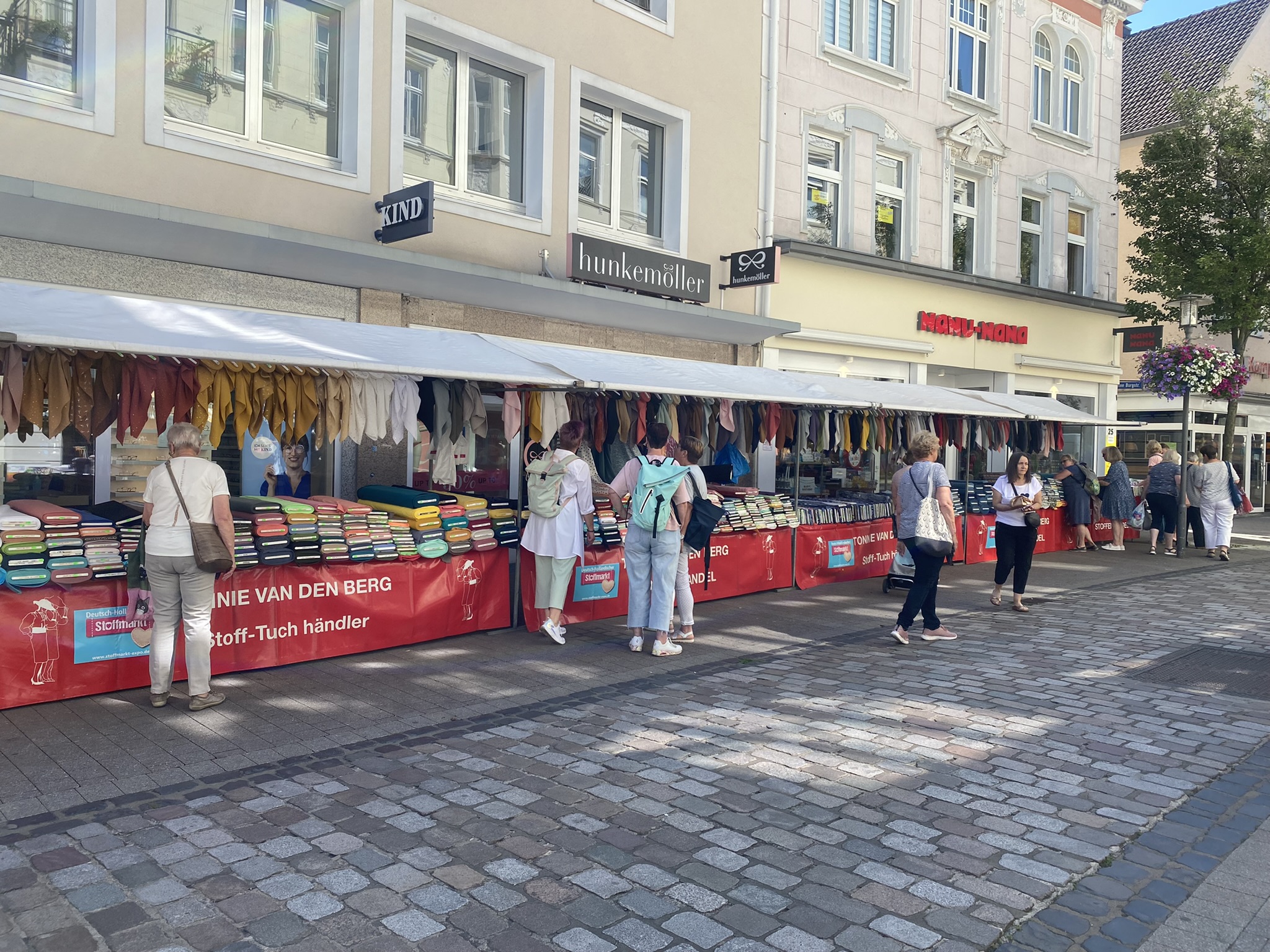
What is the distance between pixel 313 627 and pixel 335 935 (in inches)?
168

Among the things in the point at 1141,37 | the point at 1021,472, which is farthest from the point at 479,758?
the point at 1141,37

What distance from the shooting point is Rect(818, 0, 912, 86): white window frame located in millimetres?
15984

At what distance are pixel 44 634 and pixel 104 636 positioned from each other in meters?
0.36

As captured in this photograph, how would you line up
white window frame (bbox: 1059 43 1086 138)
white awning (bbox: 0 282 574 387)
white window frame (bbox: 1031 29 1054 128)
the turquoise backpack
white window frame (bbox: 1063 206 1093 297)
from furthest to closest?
white window frame (bbox: 1063 206 1093 297) < white window frame (bbox: 1059 43 1086 138) < white window frame (bbox: 1031 29 1054 128) < the turquoise backpack < white awning (bbox: 0 282 574 387)

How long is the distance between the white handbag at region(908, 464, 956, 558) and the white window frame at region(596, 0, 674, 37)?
7.69m

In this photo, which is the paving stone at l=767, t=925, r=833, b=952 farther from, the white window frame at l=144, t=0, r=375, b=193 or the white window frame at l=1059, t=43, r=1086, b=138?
the white window frame at l=1059, t=43, r=1086, b=138

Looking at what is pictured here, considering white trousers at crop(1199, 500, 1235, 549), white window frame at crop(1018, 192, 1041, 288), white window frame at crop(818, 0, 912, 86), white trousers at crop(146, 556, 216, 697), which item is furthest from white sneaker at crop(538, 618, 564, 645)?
white window frame at crop(1018, 192, 1041, 288)

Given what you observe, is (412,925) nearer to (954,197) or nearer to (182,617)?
(182,617)

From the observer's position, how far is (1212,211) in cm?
1806

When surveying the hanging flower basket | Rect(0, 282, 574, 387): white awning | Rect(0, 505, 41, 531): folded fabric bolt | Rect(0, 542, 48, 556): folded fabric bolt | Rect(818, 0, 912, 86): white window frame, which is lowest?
Rect(0, 542, 48, 556): folded fabric bolt

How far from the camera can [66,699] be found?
6195 millimetres

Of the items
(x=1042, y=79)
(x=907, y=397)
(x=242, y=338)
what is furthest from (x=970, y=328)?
(x=242, y=338)

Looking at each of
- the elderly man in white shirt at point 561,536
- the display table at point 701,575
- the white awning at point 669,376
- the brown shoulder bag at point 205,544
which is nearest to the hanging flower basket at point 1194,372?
the white awning at point 669,376

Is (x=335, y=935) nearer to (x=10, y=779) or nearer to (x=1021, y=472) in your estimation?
(x=10, y=779)
